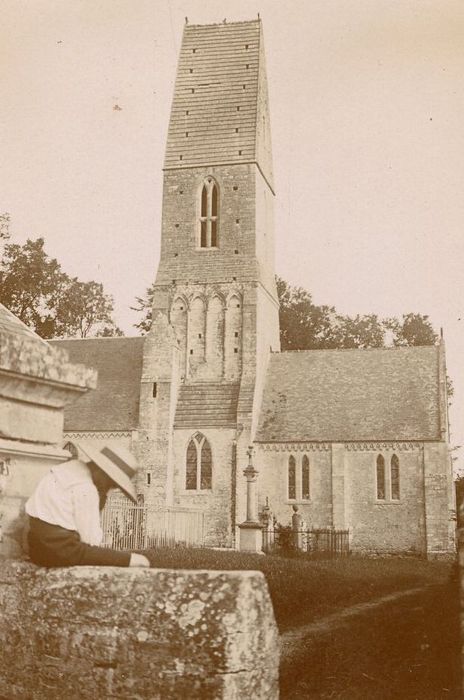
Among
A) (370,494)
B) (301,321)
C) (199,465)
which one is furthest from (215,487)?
(301,321)

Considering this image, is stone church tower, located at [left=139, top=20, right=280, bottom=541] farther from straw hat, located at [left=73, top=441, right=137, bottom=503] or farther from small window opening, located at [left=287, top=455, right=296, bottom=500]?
straw hat, located at [left=73, top=441, right=137, bottom=503]

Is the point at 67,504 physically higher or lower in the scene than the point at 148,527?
higher

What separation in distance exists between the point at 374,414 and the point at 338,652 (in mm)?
31228

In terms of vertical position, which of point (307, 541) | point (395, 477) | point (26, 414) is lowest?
point (307, 541)

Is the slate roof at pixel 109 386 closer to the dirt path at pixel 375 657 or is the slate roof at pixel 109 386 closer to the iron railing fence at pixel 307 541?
the iron railing fence at pixel 307 541

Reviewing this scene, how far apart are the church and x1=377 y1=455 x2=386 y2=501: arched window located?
0.05 m

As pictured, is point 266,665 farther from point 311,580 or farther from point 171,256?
point 171,256

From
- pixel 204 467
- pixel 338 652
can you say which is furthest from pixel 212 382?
pixel 338 652

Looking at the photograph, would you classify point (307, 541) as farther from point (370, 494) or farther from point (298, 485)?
point (370, 494)

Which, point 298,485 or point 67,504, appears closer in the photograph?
point 67,504

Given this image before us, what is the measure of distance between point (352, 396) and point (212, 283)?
923 centimetres

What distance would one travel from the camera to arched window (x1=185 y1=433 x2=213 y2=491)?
38.3m

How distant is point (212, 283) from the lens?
41688mm

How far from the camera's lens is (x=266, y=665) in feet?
10.5
